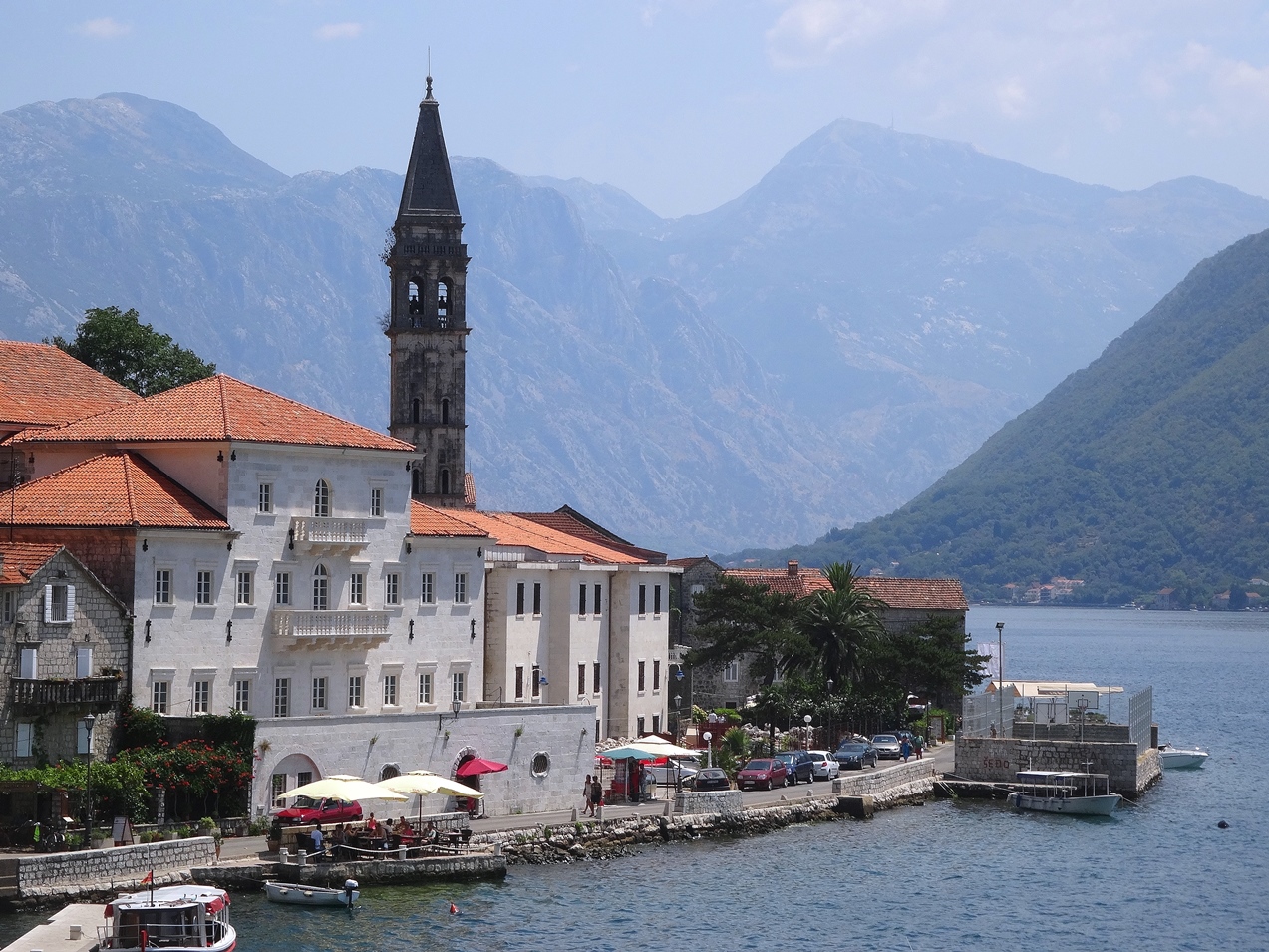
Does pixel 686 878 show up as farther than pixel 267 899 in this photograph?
Yes

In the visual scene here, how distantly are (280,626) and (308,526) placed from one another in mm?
3263

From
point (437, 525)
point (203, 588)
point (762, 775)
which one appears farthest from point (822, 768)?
point (203, 588)

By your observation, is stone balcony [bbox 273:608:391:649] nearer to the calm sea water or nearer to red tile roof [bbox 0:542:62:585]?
red tile roof [bbox 0:542:62:585]

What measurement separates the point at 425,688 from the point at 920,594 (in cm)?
4465

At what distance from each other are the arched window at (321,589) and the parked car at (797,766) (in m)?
20.8

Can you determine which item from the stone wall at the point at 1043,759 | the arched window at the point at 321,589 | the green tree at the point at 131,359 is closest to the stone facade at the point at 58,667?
the arched window at the point at 321,589

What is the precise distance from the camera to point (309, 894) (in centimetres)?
5147

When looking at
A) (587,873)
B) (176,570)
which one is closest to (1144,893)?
(587,873)

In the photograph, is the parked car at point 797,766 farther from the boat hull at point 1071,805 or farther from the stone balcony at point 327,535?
the stone balcony at point 327,535

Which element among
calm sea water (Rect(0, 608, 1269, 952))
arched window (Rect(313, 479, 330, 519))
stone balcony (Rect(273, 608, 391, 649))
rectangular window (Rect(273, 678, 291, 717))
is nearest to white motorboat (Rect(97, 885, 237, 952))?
calm sea water (Rect(0, 608, 1269, 952))

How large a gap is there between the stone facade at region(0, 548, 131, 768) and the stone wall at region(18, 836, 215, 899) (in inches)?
195

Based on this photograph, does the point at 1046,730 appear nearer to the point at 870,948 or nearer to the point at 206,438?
the point at 870,948

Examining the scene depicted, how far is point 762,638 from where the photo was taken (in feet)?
306

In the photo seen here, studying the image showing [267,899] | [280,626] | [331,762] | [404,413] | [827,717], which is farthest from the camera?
[404,413]
